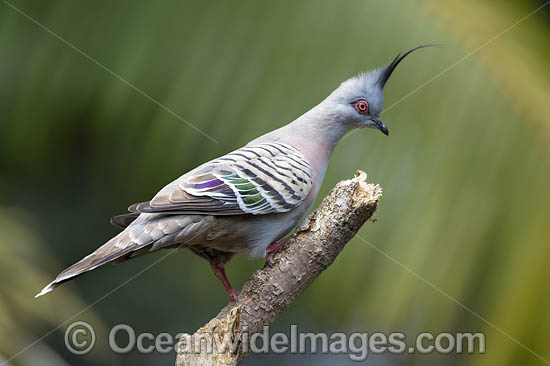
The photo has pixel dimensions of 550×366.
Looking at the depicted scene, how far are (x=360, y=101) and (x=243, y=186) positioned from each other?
0.83 metres

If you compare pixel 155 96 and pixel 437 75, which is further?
pixel 155 96

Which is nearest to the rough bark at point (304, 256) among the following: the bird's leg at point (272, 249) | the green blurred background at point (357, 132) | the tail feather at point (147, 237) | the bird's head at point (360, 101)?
the bird's leg at point (272, 249)

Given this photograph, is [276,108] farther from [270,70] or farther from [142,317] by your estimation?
[142,317]

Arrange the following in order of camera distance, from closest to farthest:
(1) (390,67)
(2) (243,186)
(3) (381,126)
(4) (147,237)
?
(4) (147,237), (2) (243,186), (1) (390,67), (3) (381,126)

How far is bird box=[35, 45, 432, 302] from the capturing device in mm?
2492

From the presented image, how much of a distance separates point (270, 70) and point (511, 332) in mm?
1739

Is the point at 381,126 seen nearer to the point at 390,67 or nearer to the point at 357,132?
the point at 390,67

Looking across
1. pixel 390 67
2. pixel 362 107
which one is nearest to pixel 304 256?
pixel 362 107

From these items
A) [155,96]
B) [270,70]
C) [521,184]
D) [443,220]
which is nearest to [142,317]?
[155,96]

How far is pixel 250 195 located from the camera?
2676mm

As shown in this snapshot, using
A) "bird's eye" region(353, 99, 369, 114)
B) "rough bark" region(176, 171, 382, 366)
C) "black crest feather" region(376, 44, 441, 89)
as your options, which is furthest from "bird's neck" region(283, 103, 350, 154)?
"rough bark" region(176, 171, 382, 366)

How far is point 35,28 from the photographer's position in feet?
10.7

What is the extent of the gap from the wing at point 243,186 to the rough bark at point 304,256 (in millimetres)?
230

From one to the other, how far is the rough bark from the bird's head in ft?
1.95
